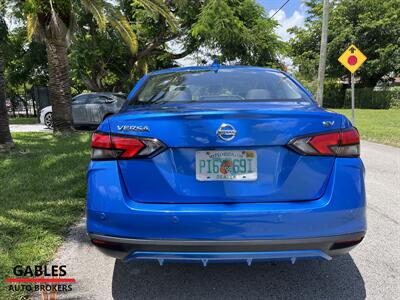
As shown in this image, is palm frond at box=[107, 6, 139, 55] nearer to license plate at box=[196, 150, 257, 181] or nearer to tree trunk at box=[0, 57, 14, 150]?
tree trunk at box=[0, 57, 14, 150]

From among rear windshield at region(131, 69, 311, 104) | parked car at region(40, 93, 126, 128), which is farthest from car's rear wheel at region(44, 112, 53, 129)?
rear windshield at region(131, 69, 311, 104)

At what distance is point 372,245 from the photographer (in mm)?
3850

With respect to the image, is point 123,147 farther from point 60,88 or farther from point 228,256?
point 60,88

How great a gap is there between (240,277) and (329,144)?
4.38 feet

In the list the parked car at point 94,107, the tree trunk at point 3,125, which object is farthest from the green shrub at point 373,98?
the tree trunk at point 3,125

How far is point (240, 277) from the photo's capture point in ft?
10.5

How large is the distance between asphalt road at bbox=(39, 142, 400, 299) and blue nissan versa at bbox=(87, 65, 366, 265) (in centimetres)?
56

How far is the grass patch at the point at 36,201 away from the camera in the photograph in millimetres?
3531

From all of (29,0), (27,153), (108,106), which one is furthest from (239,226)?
(108,106)

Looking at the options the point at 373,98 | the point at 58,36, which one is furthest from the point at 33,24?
the point at 373,98

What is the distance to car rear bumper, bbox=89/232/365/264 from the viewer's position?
8.08 ft

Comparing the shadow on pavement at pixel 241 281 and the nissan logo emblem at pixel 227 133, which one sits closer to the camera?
the nissan logo emblem at pixel 227 133

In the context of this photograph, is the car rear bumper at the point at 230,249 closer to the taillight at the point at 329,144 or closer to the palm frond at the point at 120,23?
the taillight at the point at 329,144

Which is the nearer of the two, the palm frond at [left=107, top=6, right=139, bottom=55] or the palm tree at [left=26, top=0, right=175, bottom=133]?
the palm tree at [left=26, top=0, right=175, bottom=133]
